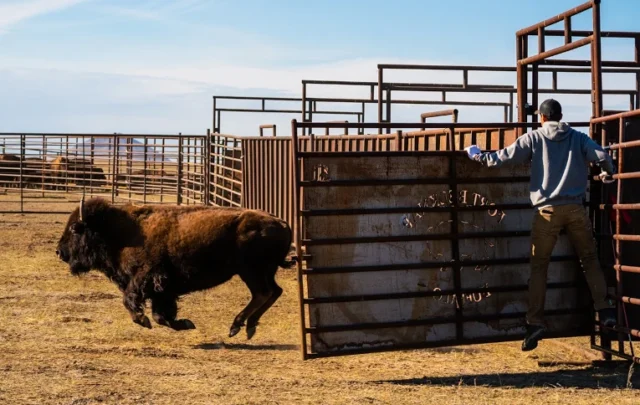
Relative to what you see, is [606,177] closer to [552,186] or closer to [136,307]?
[552,186]

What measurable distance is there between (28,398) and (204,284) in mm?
2828

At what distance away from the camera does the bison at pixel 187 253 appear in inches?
326

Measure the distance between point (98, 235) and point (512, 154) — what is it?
421 cm

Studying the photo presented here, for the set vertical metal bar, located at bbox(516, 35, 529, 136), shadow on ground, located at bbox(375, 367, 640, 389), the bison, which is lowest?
shadow on ground, located at bbox(375, 367, 640, 389)

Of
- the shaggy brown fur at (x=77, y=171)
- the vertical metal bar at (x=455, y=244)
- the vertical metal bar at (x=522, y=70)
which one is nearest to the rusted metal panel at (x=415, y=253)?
the vertical metal bar at (x=455, y=244)

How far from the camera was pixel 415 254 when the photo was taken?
7.09 m

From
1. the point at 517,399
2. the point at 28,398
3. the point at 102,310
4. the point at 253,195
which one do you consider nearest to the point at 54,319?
the point at 102,310

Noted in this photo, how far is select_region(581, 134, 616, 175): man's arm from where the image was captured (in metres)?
6.75

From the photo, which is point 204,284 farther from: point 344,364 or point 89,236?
point 344,364

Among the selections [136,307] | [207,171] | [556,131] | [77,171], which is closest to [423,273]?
[556,131]

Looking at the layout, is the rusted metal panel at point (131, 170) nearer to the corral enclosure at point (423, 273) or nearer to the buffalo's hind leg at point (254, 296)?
the buffalo's hind leg at point (254, 296)

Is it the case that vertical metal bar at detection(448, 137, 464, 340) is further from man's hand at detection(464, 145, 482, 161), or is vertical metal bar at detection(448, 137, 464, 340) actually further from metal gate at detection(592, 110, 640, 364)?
metal gate at detection(592, 110, 640, 364)

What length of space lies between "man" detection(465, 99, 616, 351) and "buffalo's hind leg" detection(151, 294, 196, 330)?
10.3 feet

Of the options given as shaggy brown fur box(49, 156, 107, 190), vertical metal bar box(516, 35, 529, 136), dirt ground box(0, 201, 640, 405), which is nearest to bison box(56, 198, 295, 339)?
dirt ground box(0, 201, 640, 405)
